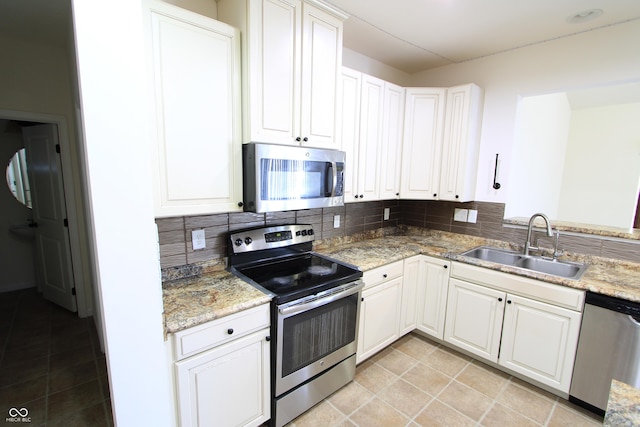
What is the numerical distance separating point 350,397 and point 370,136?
201cm

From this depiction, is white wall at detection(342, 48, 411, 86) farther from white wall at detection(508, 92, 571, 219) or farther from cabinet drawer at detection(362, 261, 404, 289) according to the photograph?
cabinet drawer at detection(362, 261, 404, 289)

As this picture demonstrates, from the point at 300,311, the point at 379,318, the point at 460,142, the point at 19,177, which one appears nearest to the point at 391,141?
the point at 460,142

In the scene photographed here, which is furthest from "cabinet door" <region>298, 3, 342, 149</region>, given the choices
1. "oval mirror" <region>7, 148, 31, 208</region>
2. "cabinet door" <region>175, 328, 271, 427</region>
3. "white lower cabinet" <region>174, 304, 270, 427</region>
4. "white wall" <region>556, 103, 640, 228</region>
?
"white wall" <region>556, 103, 640, 228</region>

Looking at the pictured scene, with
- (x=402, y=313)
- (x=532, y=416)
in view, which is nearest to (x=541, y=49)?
(x=402, y=313)

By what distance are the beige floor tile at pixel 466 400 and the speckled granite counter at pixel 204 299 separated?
152 cm

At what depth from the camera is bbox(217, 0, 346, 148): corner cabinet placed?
1.62 meters

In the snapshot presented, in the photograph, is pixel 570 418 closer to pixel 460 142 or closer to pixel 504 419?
pixel 504 419

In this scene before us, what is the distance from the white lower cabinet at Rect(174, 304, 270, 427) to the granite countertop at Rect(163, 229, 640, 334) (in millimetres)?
65

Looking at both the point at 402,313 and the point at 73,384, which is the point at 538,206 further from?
the point at 73,384

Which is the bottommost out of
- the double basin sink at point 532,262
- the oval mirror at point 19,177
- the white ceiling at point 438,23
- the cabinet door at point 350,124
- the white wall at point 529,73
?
the double basin sink at point 532,262

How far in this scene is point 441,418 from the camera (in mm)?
1846

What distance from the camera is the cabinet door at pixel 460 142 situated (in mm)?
2600

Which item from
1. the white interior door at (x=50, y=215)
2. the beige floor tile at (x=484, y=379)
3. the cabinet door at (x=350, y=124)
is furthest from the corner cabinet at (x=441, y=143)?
the white interior door at (x=50, y=215)

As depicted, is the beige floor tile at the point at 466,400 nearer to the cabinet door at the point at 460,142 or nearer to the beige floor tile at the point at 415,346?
the beige floor tile at the point at 415,346
